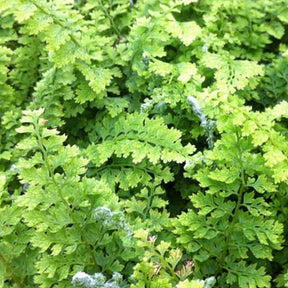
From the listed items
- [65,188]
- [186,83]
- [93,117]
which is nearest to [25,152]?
[93,117]

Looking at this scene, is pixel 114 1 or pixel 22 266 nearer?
pixel 22 266

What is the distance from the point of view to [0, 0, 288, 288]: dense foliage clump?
1.74 metres

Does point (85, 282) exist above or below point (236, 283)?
above

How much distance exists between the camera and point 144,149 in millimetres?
2020

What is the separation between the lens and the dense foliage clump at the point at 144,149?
5.72 ft

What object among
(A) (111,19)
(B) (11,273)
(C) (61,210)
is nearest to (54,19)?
(A) (111,19)

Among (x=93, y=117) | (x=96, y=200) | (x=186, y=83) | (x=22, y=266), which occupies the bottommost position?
(x=22, y=266)

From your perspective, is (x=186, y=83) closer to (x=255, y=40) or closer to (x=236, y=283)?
(x=255, y=40)

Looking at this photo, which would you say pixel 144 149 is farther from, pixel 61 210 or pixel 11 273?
pixel 11 273

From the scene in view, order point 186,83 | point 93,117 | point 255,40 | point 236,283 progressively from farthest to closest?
point 255,40 < point 93,117 < point 186,83 < point 236,283

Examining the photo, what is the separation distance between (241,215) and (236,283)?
265 mm

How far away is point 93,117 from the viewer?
2.48m

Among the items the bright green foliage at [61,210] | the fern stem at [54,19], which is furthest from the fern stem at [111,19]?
the bright green foliage at [61,210]

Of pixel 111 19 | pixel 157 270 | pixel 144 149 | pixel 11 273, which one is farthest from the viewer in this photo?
pixel 111 19
